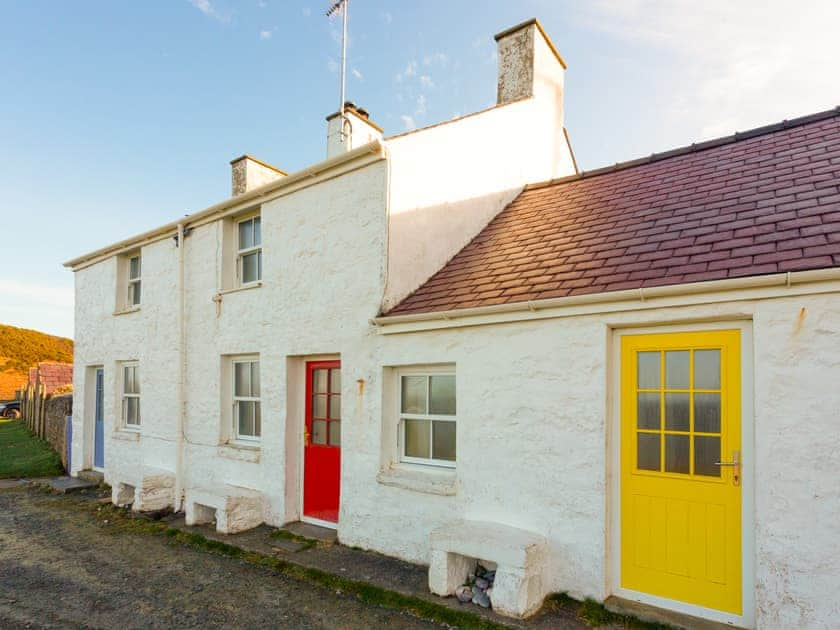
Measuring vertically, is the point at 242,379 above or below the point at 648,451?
above

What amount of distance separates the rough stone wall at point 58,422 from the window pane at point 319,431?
9.57 metres

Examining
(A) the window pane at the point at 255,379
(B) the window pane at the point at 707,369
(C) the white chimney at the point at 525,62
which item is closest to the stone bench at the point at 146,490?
(A) the window pane at the point at 255,379

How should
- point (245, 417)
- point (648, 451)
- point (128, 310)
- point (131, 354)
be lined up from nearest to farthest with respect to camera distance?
point (648, 451) < point (245, 417) < point (131, 354) < point (128, 310)

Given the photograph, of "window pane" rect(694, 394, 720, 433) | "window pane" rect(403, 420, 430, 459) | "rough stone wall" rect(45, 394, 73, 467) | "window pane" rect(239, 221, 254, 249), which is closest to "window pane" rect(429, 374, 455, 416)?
"window pane" rect(403, 420, 430, 459)

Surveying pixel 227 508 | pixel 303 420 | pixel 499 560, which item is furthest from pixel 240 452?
pixel 499 560

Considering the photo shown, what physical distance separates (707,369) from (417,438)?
11.4 ft

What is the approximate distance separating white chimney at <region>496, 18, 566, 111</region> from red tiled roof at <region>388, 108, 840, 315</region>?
241 centimetres

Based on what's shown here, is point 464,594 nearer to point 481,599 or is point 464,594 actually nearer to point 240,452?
point 481,599

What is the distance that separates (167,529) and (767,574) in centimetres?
782

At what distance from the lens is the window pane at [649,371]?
496 cm

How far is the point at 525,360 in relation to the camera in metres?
5.57

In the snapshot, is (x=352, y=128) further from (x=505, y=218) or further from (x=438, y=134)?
(x=505, y=218)

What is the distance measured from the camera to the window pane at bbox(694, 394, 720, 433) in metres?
4.64

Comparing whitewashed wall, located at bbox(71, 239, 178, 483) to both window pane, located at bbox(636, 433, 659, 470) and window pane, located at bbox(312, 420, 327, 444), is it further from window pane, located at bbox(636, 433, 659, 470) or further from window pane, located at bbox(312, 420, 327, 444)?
window pane, located at bbox(636, 433, 659, 470)
